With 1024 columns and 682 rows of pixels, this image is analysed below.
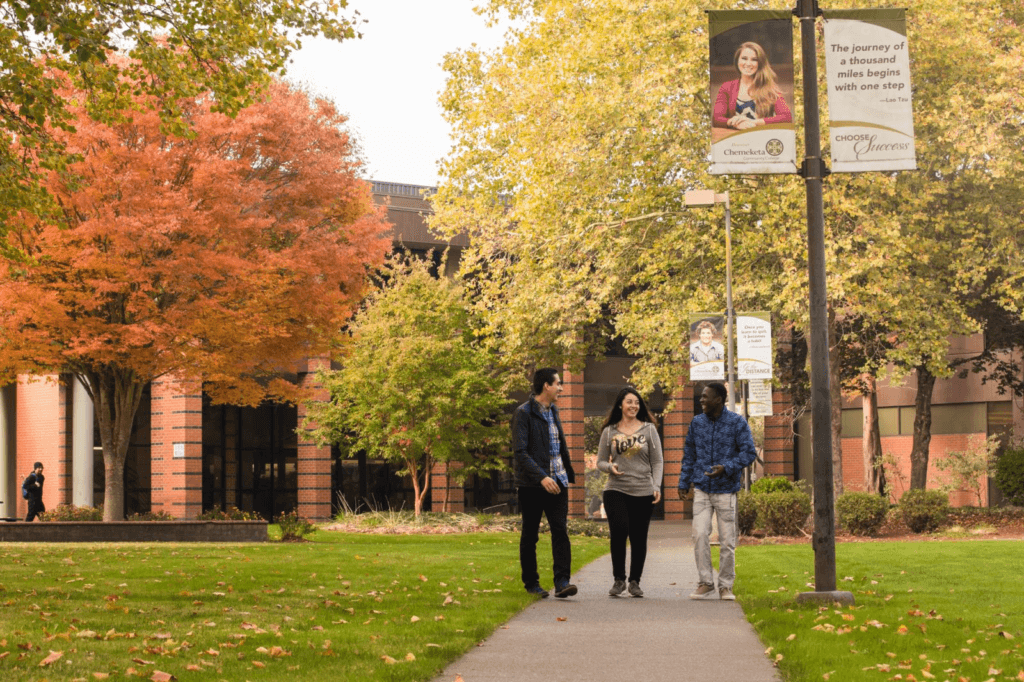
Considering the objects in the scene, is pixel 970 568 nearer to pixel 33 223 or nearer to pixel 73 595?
pixel 73 595

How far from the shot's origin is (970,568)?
1541 cm

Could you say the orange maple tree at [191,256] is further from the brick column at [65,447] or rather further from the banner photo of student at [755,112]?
the brick column at [65,447]

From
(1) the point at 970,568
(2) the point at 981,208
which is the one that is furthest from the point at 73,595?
(2) the point at 981,208

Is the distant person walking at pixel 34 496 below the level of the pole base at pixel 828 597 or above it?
below

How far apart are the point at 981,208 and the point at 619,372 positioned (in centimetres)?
1834

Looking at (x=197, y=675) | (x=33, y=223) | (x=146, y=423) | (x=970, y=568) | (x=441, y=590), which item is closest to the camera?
(x=197, y=675)

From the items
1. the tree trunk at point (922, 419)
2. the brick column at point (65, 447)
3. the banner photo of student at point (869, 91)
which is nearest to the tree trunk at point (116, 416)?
the brick column at point (65, 447)

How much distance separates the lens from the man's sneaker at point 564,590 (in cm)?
1091

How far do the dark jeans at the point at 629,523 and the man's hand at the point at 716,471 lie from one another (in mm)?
632

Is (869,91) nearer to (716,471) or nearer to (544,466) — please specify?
(716,471)

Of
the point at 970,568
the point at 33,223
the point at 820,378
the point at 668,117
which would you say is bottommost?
the point at 970,568

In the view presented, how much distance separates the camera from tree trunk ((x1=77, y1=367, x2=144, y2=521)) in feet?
80.2

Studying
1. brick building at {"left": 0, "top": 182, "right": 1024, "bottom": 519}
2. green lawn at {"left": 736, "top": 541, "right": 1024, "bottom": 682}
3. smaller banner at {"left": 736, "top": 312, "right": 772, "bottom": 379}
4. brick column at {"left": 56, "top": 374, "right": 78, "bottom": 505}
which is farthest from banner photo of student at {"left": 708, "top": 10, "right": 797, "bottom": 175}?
brick column at {"left": 56, "top": 374, "right": 78, "bottom": 505}

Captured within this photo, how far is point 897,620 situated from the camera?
940 centimetres
